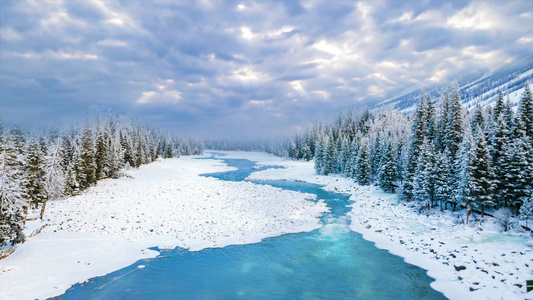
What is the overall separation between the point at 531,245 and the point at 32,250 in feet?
129

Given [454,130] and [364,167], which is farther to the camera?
[364,167]

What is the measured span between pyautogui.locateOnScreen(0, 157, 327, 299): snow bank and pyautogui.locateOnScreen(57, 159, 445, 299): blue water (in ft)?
5.48

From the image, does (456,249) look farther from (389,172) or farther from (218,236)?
(389,172)

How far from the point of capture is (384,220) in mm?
31562

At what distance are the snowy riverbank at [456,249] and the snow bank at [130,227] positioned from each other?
8.24 meters

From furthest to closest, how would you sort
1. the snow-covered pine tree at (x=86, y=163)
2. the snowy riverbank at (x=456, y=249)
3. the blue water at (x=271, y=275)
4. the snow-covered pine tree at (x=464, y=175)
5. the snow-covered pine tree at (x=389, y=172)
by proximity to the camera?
1. the snow-covered pine tree at (x=389, y=172)
2. the snow-covered pine tree at (x=86, y=163)
3. the snow-covered pine tree at (x=464, y=175)
4. the snowy riverbank at (x=456, y=249)
5. the blue water at (x=271, y=275)

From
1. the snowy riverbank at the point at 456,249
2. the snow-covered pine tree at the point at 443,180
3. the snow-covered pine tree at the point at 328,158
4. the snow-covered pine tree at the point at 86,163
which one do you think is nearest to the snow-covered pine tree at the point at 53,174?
the snow-covered pine tree at the point at 86,163

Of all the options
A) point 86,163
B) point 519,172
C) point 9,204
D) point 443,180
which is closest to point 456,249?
point 519,172

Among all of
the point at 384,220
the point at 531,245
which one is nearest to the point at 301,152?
the point at 384,220

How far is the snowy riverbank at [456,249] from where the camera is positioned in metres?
16.4

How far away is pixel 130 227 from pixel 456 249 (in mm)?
29944

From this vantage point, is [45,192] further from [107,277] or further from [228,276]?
[228,276]

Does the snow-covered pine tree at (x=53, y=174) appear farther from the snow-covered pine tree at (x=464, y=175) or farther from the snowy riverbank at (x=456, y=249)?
the snow-covered pine tree at (x=464, y=175)

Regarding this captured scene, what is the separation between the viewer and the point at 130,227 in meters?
26.2
